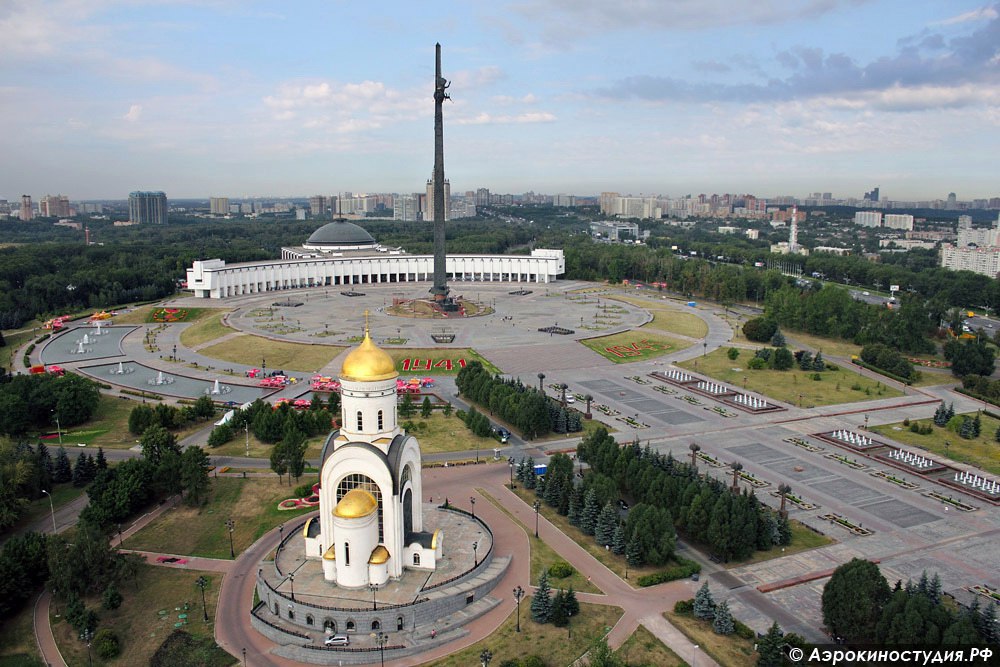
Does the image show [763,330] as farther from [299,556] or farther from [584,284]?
[299,556]

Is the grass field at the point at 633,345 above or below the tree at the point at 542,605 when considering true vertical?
above

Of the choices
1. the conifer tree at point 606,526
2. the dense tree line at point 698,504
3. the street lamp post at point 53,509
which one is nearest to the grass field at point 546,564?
the conifer tree at point 606,526

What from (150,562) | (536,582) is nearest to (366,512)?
(536,582)

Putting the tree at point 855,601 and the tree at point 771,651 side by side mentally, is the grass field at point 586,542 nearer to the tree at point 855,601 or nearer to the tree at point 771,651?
the tree at point 771,651

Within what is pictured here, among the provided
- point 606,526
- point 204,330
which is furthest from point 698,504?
point 204,330

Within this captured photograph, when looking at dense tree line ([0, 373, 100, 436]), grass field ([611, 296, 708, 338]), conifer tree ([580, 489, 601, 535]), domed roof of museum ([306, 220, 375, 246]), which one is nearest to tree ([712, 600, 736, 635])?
conifer tree ([580, 489, 601, 535])

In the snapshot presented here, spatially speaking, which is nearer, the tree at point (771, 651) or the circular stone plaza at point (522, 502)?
the tree at point (771, 651)

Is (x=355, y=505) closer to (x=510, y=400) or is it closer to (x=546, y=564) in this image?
(x=546, y=564)
